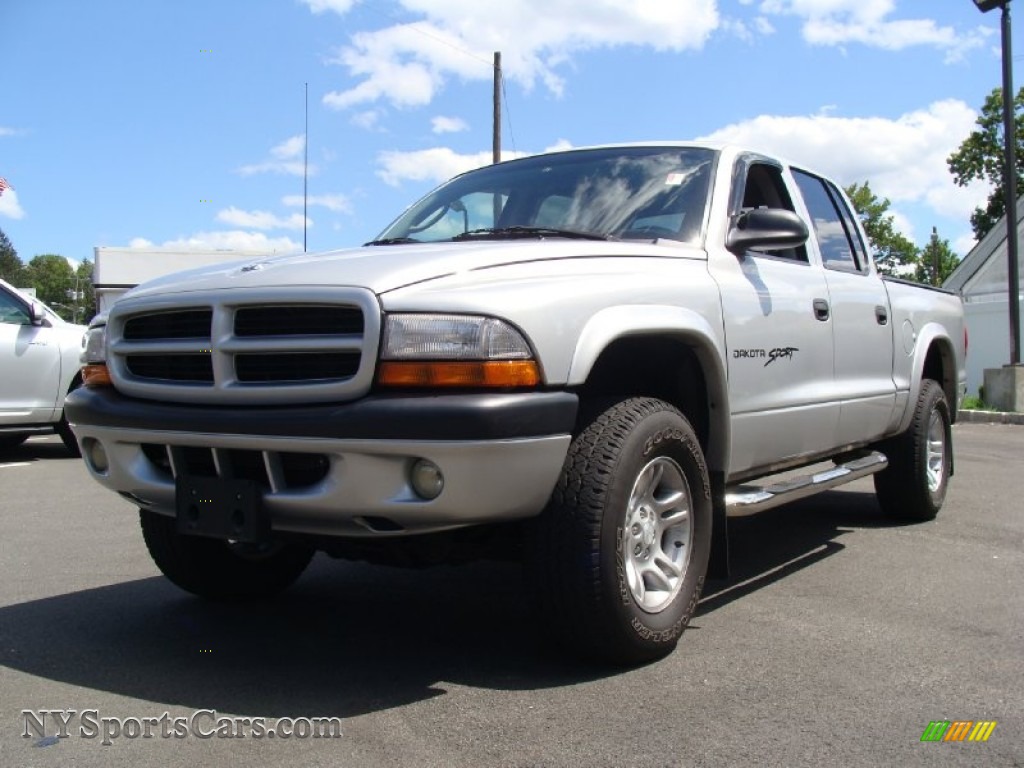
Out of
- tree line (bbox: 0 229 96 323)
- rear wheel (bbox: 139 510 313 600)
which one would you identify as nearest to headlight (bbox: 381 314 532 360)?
rear wheel (bbox: 139 510 313 600)

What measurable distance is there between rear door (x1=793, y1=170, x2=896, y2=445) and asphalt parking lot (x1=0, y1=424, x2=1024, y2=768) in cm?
74

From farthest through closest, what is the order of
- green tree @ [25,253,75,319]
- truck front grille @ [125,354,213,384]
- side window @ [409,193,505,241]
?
1. green tree @ [25,253,75,319]
2. side window @ [409,193,505,241]
3. truck front grille @ [125,354,213,384]

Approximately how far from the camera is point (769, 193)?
4.82 meters

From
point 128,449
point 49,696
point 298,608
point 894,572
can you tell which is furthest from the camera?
point 894,572

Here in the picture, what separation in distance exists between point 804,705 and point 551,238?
183 cm

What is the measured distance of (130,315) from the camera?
3461 millimetres

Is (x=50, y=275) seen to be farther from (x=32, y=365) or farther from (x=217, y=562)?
(x=217, y=562)

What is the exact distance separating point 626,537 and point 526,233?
4.32 ft

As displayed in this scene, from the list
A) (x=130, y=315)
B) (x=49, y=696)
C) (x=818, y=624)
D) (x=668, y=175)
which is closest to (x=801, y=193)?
(x=668, y=175)

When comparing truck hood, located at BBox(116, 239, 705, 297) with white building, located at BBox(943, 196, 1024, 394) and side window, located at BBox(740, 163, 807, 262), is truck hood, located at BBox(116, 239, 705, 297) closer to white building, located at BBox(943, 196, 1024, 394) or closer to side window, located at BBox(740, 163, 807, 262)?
side window, located at BBox(740, 163, 807, 262)

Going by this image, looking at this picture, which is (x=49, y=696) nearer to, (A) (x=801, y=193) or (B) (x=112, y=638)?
(B) (x=112, y=638)

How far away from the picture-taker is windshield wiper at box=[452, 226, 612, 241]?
383 centimetres

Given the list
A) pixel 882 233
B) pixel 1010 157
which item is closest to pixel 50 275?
pixel 882 233

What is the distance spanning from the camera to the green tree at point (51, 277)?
435 ft
